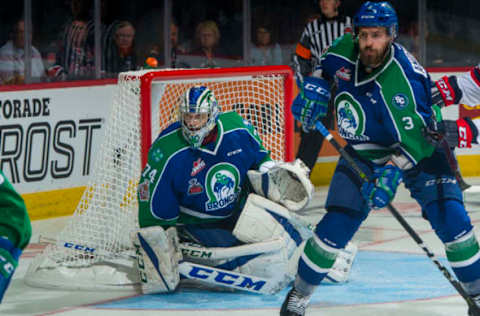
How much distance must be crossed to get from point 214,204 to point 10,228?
2.36 meters

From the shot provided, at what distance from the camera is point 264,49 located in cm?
830

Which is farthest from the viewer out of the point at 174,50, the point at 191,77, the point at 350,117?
the point at 174,50

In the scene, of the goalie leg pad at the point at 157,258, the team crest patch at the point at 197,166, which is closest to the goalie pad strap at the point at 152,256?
the goalie leg pad at the point at 157,258

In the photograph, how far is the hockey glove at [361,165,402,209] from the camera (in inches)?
146

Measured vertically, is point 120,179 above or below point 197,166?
below

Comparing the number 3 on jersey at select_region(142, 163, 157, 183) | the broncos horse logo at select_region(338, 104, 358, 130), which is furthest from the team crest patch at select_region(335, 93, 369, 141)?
the number 3 on jersey at select_region(142, 163, 157, 183)

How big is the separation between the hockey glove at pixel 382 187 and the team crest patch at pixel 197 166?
1041 millimetres

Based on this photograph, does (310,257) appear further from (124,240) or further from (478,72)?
(124,240)

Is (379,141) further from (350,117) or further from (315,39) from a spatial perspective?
(315,39)

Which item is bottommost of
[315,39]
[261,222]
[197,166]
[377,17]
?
[261,222]

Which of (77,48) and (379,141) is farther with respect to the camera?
(77,48)

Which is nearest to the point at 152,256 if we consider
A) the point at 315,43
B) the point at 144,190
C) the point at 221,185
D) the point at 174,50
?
the point at 144,190

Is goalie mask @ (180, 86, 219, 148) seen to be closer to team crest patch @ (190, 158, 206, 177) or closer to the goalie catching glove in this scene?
team crest patch @ (190, 158, 206, 177)

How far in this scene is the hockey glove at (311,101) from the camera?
3881mm
